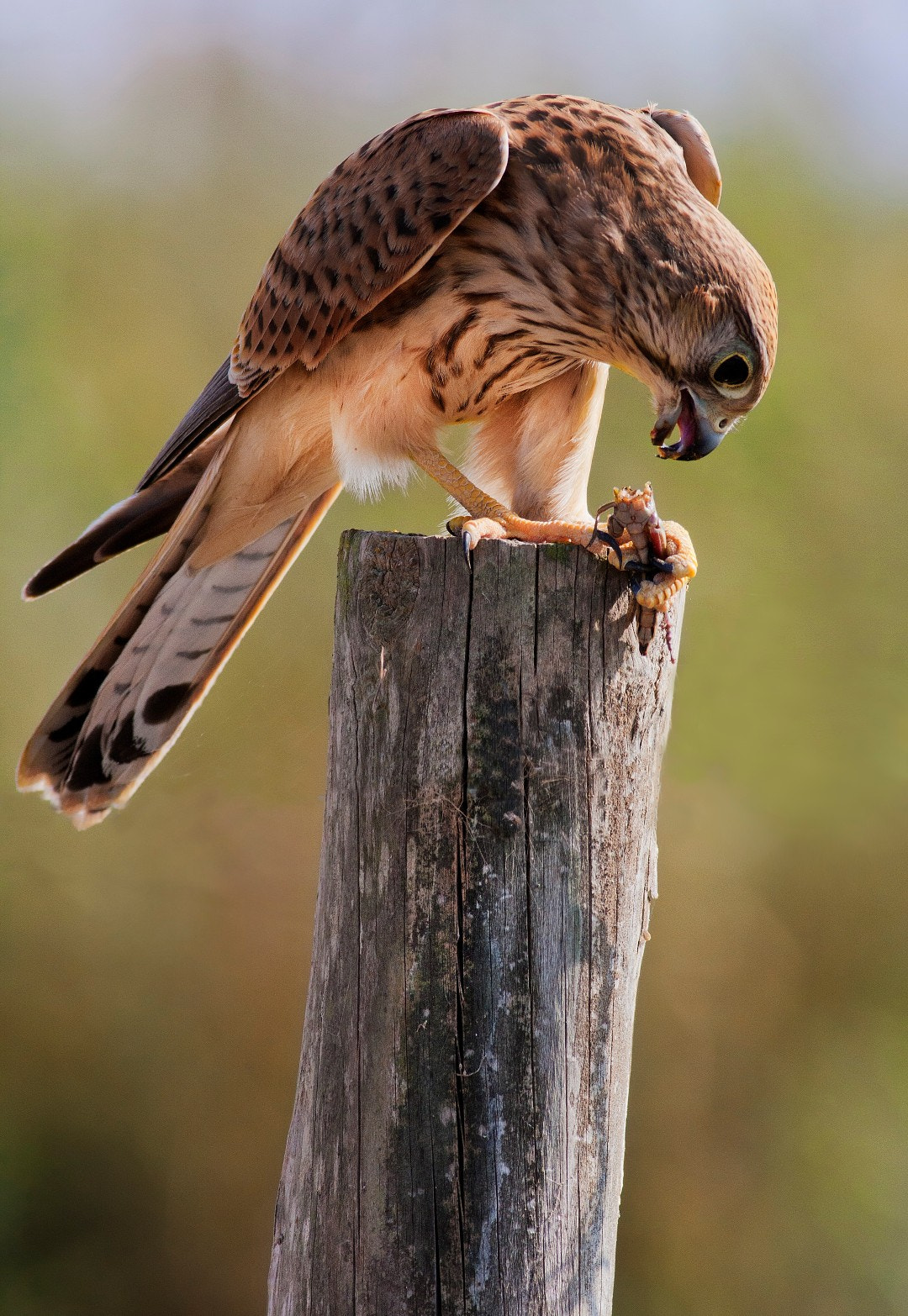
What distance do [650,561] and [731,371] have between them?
0.70 m

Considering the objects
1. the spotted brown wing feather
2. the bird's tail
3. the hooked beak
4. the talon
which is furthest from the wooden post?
the bird's tail

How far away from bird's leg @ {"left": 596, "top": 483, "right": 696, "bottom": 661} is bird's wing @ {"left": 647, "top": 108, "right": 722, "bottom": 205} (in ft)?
4.53

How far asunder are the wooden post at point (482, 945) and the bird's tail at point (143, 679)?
3.66 feet

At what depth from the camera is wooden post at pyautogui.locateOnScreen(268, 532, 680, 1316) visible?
182 centimetres

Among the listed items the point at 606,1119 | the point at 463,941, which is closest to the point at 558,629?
the point at 463,941

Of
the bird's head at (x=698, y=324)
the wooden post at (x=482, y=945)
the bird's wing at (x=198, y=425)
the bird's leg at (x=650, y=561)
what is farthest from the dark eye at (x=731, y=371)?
the bird's wing at (x=198, y=425)

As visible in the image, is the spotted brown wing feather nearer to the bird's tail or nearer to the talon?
the bird's tail

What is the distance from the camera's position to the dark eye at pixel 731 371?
242 centimetres

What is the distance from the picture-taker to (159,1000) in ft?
16.0

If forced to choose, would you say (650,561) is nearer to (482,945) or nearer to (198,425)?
(482,945)

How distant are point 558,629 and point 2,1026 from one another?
4029 mm

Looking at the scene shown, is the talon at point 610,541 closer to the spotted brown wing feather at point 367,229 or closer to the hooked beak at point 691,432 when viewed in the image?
the hooked beak at point 691,432

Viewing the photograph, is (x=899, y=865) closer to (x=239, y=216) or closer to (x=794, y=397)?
(x=794, y=397)

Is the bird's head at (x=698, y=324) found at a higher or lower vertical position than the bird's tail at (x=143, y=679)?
higher
